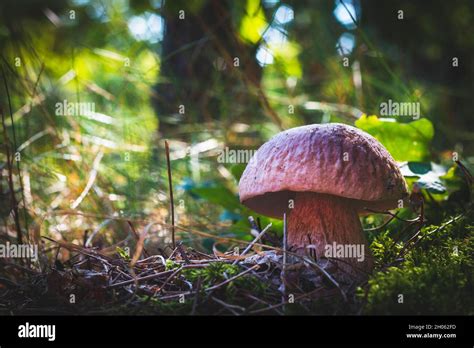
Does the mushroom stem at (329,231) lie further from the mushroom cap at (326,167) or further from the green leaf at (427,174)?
the green leaf at (427,174)

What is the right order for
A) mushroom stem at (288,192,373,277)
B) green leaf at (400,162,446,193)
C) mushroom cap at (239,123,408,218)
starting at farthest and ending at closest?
green leaf at (400,162,446,193)
mushroom stem at (288,192,373,277)
mushroom cap at (239,123,408,218)

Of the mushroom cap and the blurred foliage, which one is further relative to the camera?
the blurred foliage

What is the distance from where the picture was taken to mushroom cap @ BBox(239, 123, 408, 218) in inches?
54.4

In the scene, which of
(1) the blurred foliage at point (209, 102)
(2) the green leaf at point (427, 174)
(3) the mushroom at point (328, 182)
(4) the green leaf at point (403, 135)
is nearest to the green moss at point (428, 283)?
(1) the blurred foliage at point (209, 102)

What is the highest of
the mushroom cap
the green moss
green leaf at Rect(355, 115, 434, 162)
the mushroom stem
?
green leaf at Rect(355, 115, 434, 162)

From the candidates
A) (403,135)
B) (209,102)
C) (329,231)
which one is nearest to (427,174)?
(403,135)

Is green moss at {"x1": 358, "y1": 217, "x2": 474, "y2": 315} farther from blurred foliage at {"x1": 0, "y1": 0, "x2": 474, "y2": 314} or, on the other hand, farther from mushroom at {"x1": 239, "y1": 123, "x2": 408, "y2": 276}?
mushroom at {"x1": 239, "y1": 123, "x2": 408, "y2": 276}

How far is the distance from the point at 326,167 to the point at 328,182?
0.04 meters

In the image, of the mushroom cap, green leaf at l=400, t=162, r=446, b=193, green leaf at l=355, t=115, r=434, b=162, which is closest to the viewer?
the mushroom cap

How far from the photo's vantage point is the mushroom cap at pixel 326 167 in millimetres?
1381

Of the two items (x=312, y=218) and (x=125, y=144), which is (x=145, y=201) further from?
(x=312, y=218)

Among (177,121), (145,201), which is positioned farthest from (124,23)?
(145,201)

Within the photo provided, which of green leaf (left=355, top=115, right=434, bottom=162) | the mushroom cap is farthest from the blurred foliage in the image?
the mushroom cap

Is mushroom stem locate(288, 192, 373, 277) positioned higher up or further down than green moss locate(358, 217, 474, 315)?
higher up
